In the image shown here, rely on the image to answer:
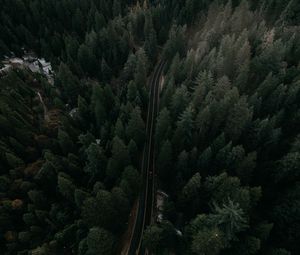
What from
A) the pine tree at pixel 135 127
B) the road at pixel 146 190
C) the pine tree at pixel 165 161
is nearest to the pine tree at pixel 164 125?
the pine tree at pixel 165 161

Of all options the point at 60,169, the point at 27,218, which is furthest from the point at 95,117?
the point at 27,218

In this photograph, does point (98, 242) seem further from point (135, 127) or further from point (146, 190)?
point (135, 127)

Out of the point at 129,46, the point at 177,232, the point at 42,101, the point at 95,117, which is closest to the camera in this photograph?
the point at 177,232

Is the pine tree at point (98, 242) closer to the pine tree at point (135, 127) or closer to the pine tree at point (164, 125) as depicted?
the pine tree at point (164, 125)

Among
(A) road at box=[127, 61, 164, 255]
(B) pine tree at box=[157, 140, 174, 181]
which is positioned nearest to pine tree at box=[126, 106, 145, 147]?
(A) road at box=[127, 61, 164, 255]

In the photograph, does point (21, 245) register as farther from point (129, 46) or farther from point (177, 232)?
point (129, 46)

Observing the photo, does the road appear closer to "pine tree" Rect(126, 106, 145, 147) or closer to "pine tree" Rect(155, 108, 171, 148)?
"pine tree" Rect(126, 106, 145, 147)

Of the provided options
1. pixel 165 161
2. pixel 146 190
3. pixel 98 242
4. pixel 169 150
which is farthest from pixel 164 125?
pixel 98 242
